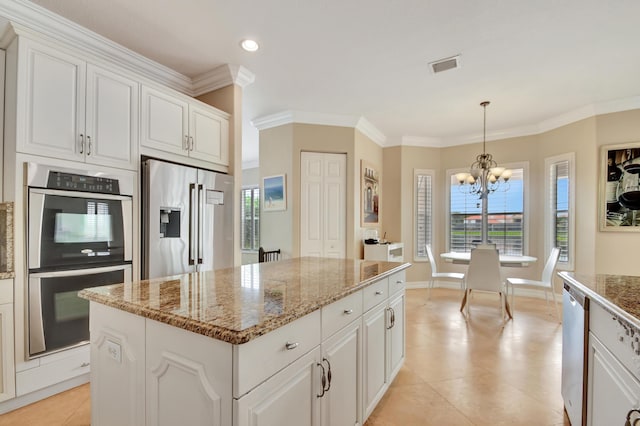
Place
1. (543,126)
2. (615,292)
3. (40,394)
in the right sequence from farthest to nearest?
(543,126), (40,394), (615,292)

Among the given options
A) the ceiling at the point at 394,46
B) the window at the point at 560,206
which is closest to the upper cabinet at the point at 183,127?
the ceiling at the point at 394,46

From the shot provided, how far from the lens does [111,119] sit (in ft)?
7.36

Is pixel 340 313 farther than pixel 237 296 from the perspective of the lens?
Yes

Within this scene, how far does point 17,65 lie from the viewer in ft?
5.95

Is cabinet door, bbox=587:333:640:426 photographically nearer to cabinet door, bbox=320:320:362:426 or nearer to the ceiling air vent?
cabinet door, bbox=320:320:362:426

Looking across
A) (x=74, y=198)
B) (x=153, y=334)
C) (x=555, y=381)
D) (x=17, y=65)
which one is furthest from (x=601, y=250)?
(x=17, y=65)

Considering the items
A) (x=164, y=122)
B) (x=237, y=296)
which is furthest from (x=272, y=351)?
(x=164, y=122)

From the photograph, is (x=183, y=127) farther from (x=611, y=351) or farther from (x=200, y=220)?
(x=611, y=351)

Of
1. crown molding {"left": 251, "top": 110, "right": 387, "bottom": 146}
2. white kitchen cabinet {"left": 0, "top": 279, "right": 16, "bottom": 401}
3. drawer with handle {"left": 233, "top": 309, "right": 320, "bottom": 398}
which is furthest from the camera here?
crown molding {"left": 251, "top": 110, "right": 387, "bottom": 146}

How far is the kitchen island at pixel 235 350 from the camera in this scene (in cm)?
89

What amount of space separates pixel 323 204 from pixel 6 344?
11.2ft

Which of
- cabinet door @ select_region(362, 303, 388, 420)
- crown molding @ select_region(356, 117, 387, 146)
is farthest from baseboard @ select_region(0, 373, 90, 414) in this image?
crown molding @ select_region(356, 117, 387, 146)

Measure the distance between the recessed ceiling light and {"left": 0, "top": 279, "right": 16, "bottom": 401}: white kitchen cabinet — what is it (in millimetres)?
2402

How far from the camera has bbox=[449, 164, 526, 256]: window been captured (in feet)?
16.6
